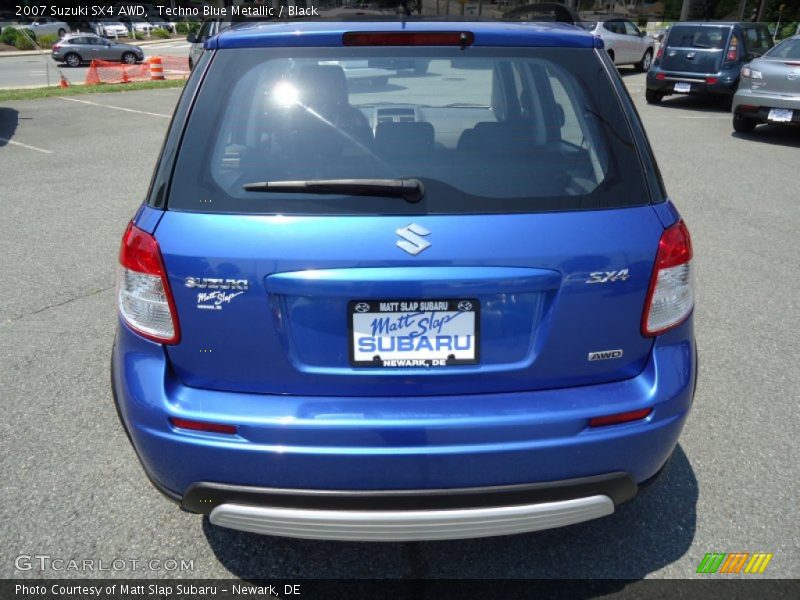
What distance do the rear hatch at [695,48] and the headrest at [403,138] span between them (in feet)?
46.3

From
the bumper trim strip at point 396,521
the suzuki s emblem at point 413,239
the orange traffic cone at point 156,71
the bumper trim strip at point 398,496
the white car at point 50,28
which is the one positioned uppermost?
the suzuki s emblem at point 413,239

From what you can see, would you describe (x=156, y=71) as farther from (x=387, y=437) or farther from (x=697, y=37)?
(x=387, y=437)

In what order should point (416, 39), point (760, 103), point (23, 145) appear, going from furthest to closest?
point (760, 103)
point (23, 145)
point (416, 39)

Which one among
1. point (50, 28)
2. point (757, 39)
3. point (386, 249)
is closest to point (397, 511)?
point (386, 249)

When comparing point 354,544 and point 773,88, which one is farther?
point 773,88

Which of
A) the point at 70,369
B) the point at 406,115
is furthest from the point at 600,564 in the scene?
the point at 70,369

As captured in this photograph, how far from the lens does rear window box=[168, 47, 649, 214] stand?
2.06 metres

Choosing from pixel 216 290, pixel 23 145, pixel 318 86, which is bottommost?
pixel 23 145

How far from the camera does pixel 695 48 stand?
566 inches

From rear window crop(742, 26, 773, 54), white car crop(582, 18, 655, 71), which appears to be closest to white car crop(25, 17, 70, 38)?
white car crop(582, 18, 655, 71)

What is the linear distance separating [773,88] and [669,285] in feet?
33.9

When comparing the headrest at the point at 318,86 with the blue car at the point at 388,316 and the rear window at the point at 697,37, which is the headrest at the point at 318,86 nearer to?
the blue car at the point at 388,316

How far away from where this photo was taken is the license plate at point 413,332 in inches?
78.4

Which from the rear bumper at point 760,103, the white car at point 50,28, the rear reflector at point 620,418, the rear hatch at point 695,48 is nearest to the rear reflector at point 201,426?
the rear reflector at point 620,418
